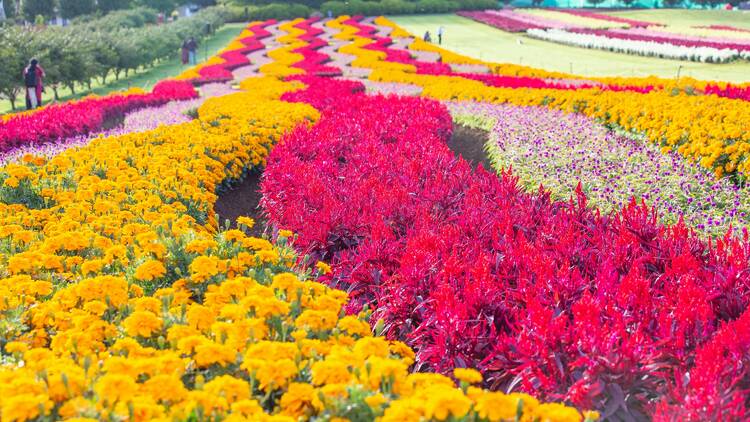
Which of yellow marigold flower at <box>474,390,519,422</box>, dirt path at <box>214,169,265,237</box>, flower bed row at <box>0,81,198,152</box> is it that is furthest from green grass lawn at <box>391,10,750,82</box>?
yellow marigold flower at <box>474,390,519,422</box>

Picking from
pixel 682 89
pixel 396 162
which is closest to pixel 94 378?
pixel 396 162

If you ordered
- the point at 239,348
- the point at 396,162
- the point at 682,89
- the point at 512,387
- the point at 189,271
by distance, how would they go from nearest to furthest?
the point at 239,348 → the point at 512,387 → the point at 189,271 → the point at 396,162 → the point at 682,89

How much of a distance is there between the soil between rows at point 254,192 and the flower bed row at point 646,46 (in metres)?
21.5

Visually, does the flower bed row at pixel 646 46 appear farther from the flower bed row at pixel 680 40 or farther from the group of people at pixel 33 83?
the group of people at pixel 33 83

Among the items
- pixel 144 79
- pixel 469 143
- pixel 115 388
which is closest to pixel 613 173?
pixel 469 143

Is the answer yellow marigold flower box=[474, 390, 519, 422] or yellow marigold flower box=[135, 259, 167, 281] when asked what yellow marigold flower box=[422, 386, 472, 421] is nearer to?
yellow marigold flower box=[474, 390, 519, 422]

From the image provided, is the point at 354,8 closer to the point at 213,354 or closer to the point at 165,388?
the point at 213,354

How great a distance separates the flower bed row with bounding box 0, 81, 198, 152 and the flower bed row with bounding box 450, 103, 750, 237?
6.68 m

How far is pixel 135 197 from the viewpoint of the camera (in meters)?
5.72

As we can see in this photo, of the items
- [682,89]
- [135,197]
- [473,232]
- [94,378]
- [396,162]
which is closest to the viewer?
[94,378]

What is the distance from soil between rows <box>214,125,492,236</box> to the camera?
7852mm

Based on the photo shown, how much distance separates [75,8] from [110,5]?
13.9 feet

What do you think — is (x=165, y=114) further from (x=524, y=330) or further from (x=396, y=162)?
(x=524, y=330)

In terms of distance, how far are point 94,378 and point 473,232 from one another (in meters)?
3.10
